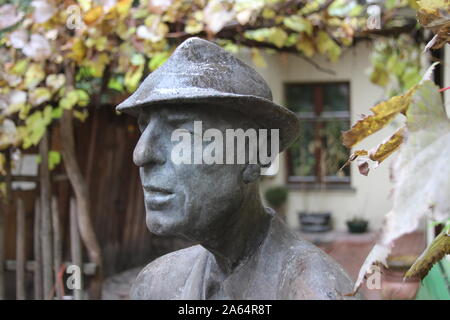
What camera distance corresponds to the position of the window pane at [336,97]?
349 inches

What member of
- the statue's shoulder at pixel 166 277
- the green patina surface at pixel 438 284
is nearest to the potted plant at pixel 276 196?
the green patina surface at pixel 438 284

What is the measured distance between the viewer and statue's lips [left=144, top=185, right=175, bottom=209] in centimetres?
120

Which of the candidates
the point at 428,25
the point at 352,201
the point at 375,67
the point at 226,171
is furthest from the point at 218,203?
the point at 352,201

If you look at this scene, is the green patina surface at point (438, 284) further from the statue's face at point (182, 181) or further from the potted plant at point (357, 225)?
the potted plant at point (357, 225)

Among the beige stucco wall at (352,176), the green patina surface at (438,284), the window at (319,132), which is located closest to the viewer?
Answer: the green patina surface at (438,284)

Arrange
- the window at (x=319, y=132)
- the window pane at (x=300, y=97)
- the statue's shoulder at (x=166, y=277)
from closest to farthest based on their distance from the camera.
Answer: the statue's shoulder at (x=166, y=277), the window at (x=319, y=132), the window pane at (x=300, y=97)

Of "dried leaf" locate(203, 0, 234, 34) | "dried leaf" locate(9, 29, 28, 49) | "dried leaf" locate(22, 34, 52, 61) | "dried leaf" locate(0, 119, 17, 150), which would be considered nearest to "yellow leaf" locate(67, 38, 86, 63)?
"dried leaf" locate(22, 34, 52, 61)

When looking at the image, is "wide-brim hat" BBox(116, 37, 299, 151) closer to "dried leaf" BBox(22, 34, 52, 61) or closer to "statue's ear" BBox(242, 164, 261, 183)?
"statue's ear" BBox(242, 164, 261, 183)

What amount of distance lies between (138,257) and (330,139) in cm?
440

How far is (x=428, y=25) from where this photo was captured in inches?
35.9

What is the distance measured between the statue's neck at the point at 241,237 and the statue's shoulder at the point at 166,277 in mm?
152

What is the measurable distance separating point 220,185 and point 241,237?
168 mm

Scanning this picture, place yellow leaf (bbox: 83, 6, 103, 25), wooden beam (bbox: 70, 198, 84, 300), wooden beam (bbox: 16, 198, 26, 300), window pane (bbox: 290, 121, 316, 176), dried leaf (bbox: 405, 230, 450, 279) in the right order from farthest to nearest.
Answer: window pane (bbox: 290, 121, 316, 176)
wooden beam (bbox: 16, 198, 26, 300)
wooden beam (bbox: 70, 198, 84, 300)
yellow leaf (bbox: 83, 6, 103, 25)
dried leaf (bbox: 405, 230, 450, 279)

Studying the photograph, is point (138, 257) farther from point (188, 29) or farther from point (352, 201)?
point (352, 201)
